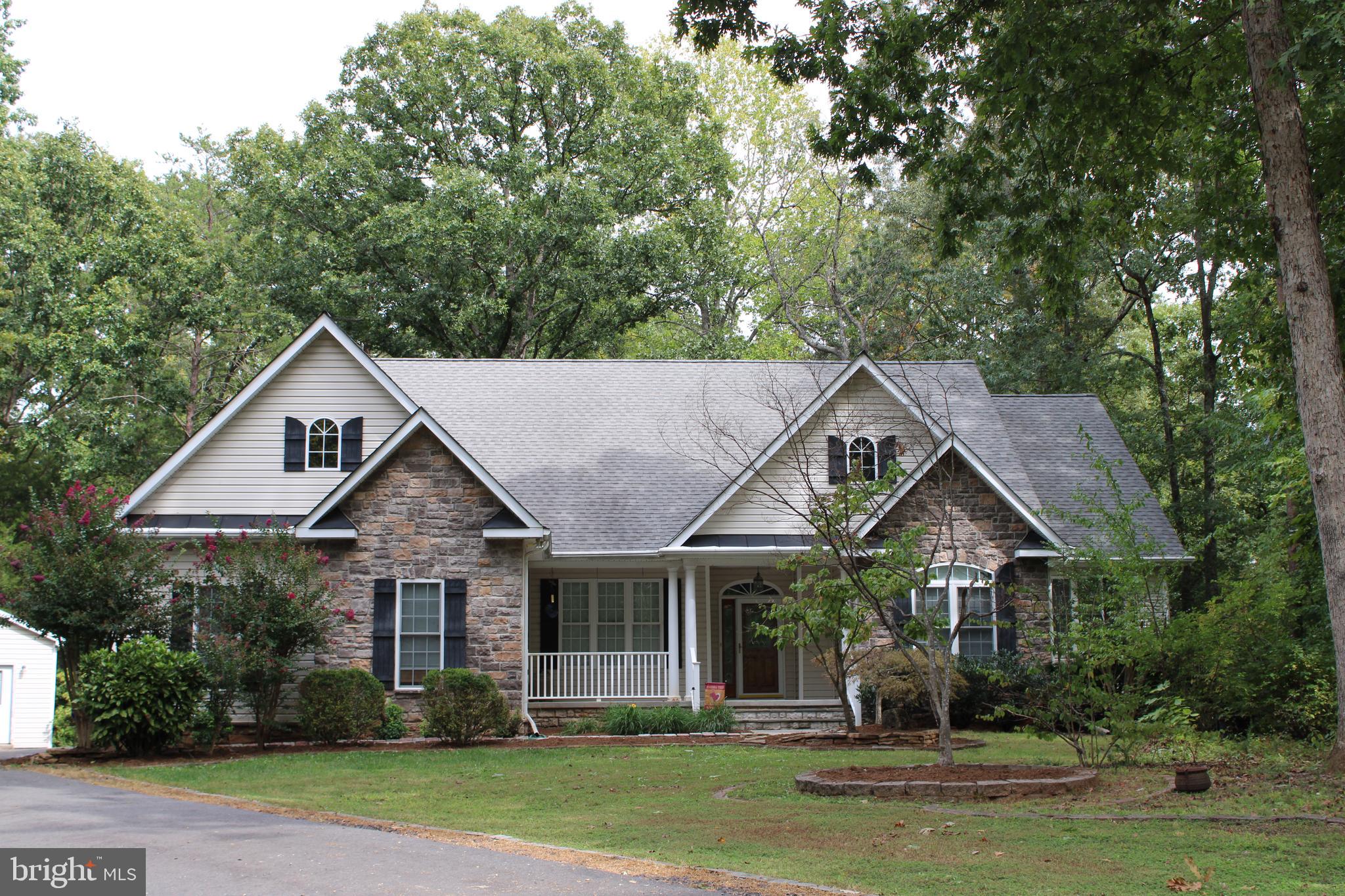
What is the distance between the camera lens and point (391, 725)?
17.7 meters

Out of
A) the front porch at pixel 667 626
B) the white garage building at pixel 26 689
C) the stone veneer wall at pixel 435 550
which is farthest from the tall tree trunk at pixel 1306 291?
the white garage building at pixel 26 689

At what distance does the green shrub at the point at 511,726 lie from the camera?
1744cm

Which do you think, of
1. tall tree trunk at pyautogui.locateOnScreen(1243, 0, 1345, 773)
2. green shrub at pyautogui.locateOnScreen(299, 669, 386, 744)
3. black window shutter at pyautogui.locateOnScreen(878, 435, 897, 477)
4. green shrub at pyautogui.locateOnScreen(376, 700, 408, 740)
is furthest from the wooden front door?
tall tree trunk at pyautogui.locateOnScreen(1243, 0, 1345, 773)

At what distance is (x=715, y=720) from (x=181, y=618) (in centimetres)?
788

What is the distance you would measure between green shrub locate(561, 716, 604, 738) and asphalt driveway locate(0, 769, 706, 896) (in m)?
8.88

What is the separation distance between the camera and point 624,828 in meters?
8.88

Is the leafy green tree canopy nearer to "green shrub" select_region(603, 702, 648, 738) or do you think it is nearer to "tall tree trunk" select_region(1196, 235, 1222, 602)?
"tall tree trunk" select_region(1196, 235, 1222, 602)

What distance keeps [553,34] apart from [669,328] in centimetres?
929

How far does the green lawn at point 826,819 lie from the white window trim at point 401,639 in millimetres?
3543

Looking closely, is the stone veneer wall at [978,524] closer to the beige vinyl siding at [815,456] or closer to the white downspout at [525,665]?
the beige vinyl siding at [815,456]

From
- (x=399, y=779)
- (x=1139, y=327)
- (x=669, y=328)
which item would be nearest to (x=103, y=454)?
(x=669, y=328)

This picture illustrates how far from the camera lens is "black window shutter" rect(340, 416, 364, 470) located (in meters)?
19.9

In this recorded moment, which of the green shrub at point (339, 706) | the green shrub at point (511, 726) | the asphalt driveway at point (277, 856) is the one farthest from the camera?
the green shrub at point (511, 726)

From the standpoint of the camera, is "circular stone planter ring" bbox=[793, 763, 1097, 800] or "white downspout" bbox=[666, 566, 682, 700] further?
"white downspout" bbox=[666, 566, 682, 700]
